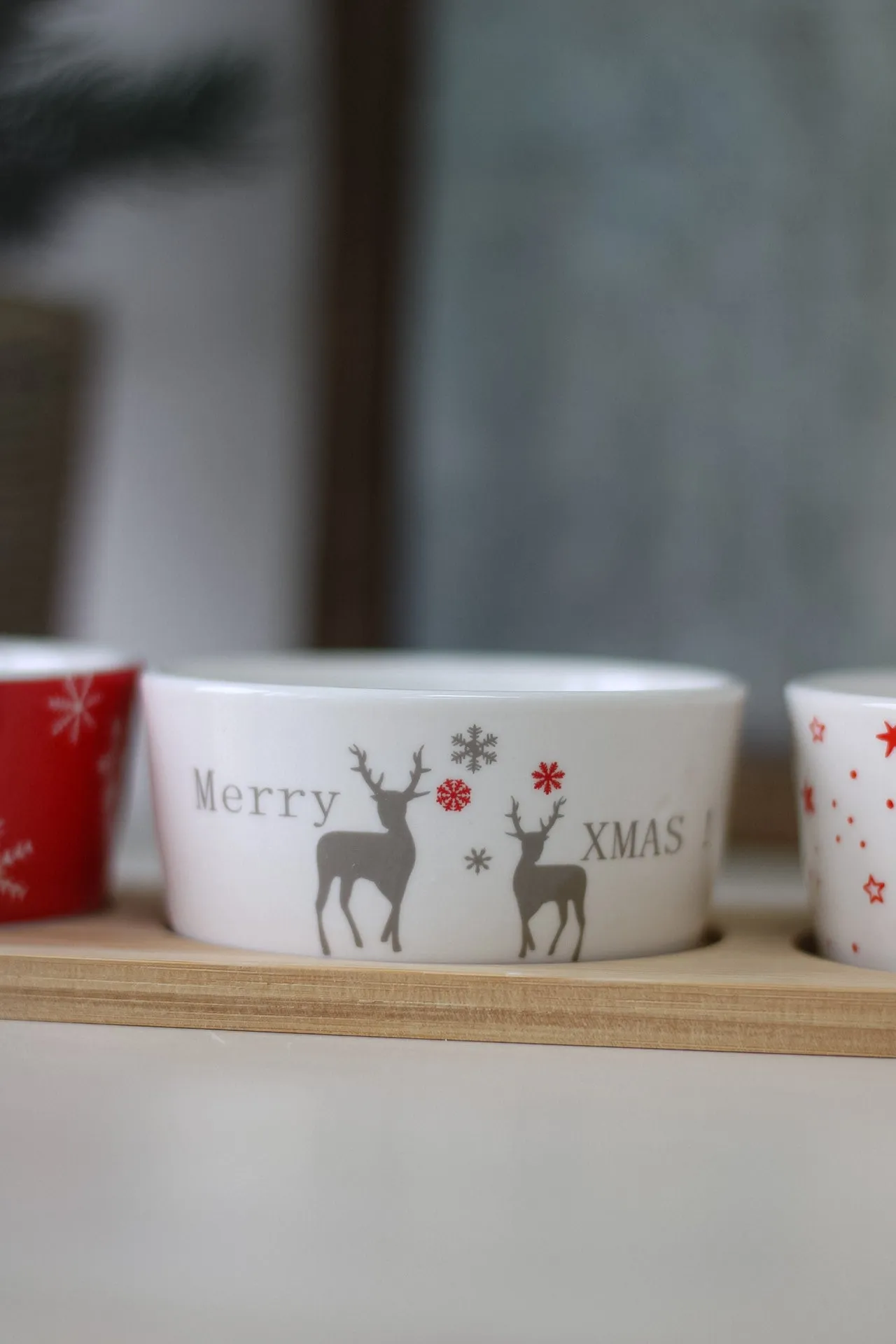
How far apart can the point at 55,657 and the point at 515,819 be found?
0.70ft

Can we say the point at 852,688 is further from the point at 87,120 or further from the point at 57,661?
the point at 87,120

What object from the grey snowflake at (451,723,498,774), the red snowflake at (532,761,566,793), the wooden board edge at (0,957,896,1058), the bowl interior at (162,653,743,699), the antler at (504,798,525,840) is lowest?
the wooden board edge at (0,957,896,1058)

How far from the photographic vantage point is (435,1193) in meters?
0.29

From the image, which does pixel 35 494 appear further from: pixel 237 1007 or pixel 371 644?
pixel 237 1007

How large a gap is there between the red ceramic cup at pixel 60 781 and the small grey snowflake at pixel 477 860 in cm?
13

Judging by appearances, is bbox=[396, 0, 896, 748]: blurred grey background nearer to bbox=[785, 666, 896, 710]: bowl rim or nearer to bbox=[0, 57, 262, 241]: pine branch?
bbox=[0, 57, 262, 241]: pine branch

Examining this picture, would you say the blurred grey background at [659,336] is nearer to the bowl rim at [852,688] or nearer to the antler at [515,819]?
the bowl rim at [852,688]

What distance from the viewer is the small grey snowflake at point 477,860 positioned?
36 centimetres

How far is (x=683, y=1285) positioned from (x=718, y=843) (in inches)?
6.1

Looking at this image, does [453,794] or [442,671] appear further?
[442,671]

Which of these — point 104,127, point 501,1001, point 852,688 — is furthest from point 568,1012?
point 104,127

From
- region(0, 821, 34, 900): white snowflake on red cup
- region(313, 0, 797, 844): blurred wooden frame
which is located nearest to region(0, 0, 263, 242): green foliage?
region(313, 0, 797, 844): blurred wooden frame

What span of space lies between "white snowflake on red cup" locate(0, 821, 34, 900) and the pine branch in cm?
45

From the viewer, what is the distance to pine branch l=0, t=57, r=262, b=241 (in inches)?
28.5
